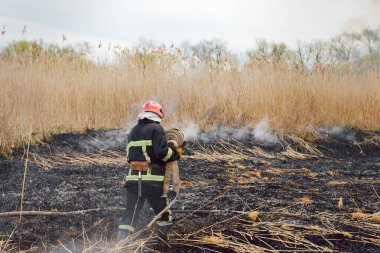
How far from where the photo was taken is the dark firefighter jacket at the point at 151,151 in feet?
10.8

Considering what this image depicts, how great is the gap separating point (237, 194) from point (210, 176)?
110cm

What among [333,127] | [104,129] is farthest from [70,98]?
[333,127]

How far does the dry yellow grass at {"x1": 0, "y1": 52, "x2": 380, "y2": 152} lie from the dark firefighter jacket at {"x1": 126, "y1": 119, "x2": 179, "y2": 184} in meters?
4.84

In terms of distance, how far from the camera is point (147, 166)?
3.29 m

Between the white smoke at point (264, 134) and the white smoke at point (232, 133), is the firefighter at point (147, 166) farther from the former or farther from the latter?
the white smoke at point (264, 134)

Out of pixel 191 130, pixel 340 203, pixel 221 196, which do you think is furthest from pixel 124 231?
pixel 191 130

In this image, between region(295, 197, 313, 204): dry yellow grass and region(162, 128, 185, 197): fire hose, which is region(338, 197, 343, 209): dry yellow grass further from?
region(162, 128, 185, 197): fire hose

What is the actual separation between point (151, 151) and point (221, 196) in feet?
4.19

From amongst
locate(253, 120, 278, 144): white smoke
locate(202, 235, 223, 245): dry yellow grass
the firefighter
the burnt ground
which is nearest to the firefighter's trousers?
the firefighter

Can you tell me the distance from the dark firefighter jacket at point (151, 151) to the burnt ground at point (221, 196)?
459 mm

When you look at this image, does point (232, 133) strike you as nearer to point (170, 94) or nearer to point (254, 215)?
point (170, 94)

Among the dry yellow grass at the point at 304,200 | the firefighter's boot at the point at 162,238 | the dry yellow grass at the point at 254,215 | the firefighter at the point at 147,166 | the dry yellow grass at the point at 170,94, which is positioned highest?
the dry yellow grass at the point at 170,94

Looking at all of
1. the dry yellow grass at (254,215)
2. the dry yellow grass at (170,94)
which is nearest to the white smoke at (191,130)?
the dry yellow grass at (170,94)

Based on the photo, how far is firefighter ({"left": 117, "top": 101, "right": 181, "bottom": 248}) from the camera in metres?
3.29
